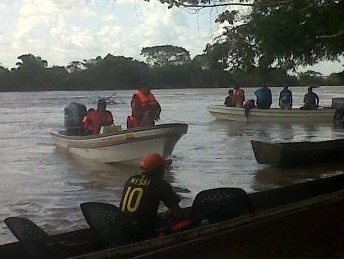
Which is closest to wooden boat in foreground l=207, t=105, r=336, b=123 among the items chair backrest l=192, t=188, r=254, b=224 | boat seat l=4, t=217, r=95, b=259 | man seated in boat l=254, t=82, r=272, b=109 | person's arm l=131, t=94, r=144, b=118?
man seated in boat l=254, t=82, r=272, b=109

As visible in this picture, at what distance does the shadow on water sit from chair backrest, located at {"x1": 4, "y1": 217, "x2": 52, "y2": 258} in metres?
7.44

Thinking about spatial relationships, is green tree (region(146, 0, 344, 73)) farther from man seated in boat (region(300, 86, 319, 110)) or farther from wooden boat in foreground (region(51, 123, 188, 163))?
man seated in boat (region(300, 86, 319, 110))

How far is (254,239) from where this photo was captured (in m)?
5.44

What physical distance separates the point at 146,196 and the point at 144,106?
9.30 meters

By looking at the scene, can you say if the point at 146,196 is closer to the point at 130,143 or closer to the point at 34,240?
the point at 34,240

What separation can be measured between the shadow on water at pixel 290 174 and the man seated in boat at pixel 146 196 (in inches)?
267

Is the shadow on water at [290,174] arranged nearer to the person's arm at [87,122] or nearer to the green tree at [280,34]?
the green tree at [280,34]

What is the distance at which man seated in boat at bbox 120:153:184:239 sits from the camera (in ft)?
18.7

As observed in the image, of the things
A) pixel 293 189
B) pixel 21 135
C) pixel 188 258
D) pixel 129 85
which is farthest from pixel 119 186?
pixel 129 85

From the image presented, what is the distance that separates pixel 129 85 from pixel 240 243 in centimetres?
6312

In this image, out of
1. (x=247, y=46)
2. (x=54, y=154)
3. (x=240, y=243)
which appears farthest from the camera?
(x=54, y=154)

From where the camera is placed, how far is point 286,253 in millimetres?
5836

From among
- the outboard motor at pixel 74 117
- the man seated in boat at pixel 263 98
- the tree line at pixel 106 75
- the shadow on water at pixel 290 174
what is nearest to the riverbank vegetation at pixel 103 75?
the tree line at pixel 106 75

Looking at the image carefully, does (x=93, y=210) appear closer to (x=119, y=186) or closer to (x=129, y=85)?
(x=119, y=186)
